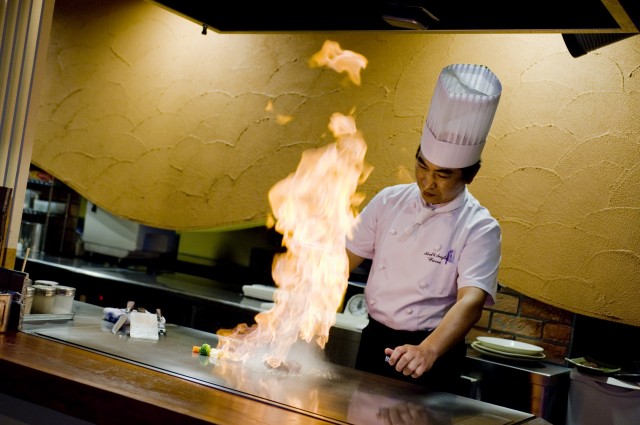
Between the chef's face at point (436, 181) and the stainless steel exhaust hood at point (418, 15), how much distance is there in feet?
1.80

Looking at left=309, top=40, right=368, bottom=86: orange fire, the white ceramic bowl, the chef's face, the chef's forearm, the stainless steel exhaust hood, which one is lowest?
the white ceramic bowl

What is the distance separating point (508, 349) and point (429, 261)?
2.55 feet

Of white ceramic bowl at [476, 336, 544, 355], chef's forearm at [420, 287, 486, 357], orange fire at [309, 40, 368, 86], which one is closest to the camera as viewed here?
chef's forearm at [420, 287, 486, 357]

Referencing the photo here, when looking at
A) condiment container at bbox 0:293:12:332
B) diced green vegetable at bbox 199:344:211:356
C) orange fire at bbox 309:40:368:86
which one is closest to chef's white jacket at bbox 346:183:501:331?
diced green vegetable at bbox 199:344:211:356

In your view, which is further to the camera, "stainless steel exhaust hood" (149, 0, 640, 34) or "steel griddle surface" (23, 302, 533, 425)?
"stainless steel exhaust hood" (149, 0, 640, 34)

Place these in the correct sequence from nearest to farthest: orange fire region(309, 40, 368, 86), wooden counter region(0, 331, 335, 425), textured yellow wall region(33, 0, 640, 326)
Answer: wooden counter region(0, 331, 335, 425), textured yellow wall region(33, 0, 640, 326), orange fire region(309, 40, 368, 86)

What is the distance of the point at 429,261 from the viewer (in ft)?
9.24

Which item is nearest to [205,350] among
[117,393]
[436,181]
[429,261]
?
[117,393]

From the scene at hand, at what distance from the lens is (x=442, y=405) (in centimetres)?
204

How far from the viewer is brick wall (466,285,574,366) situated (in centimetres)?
356

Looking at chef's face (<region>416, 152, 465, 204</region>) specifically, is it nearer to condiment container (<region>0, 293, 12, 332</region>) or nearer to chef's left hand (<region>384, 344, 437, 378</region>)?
chef's left hand (<region>384, 344, 437, 378</region>)

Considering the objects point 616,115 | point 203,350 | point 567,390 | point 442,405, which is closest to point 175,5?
point 203,350

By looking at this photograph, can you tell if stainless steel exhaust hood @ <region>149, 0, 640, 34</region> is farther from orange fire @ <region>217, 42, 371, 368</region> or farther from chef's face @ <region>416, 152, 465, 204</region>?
orange fire @ <region>217, 42, 371, 368</region>

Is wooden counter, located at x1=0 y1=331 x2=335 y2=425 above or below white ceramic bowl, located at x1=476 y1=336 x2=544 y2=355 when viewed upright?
below
